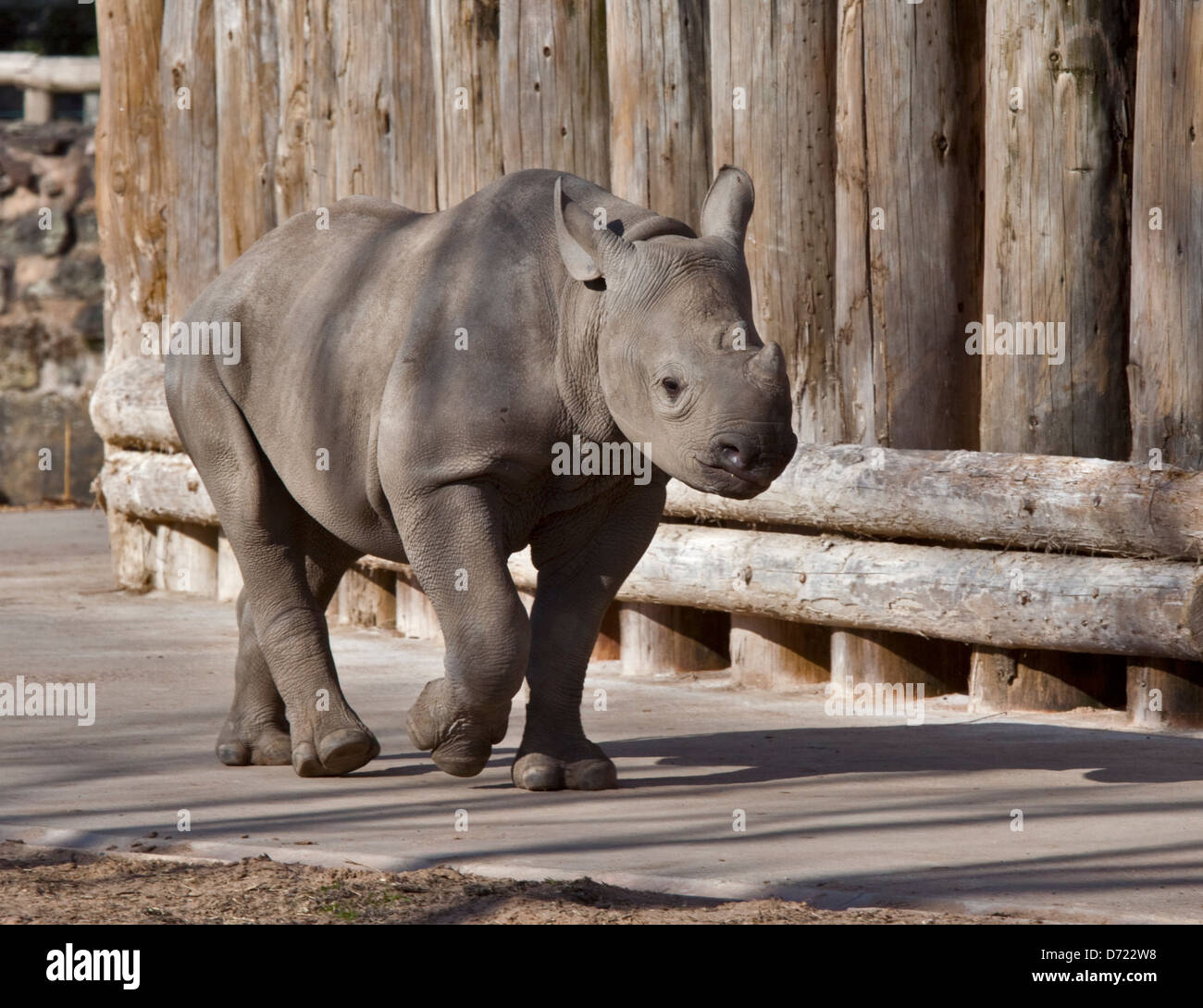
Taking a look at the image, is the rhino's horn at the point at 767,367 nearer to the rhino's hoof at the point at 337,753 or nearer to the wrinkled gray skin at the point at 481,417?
the wrinkled gray skin at the point at 481,417

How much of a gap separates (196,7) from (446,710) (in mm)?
5997

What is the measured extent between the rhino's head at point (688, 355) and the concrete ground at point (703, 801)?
0.97 m

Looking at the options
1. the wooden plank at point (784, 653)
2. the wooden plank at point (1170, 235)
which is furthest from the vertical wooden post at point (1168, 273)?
the wooden plank at point (784, 653)

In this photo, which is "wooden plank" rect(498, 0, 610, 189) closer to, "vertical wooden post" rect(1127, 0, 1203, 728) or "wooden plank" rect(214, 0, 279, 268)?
"wooden plank" rect(214, 0, 279, 268)

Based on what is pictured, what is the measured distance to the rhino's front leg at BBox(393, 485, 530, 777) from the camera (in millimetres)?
5547

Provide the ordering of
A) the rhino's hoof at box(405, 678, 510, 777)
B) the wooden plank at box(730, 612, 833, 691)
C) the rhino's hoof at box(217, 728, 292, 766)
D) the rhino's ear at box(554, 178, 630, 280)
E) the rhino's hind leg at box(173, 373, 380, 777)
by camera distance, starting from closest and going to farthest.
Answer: the rhino's ear at box(554, 178, 630, 280) → the rhino's hoof at box(405, 678, 510, 777) → the rhino's hind leg at box(173, 373, 380, 777) → the rhino's hoof at box(217, 728, 292, 766) → the wooden plank at box(730, 612, 833, 691)

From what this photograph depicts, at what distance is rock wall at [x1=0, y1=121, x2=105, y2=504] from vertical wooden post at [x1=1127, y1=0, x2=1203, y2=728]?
926cm

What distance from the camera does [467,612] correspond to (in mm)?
5570

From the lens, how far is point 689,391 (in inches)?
205

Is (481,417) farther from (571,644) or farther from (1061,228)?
(1061,228)

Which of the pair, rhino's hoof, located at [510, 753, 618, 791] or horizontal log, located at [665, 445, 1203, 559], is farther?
horizontal log, located at [665, 445, 1203, 559]

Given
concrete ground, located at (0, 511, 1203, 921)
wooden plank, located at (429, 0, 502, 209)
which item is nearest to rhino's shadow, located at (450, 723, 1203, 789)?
concrete ground, located at (0, 511, 1203, 921)

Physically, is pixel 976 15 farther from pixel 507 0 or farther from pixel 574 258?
pixel 574 258

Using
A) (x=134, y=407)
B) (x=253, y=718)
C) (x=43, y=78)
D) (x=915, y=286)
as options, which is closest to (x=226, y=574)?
(x=134, y=407)
